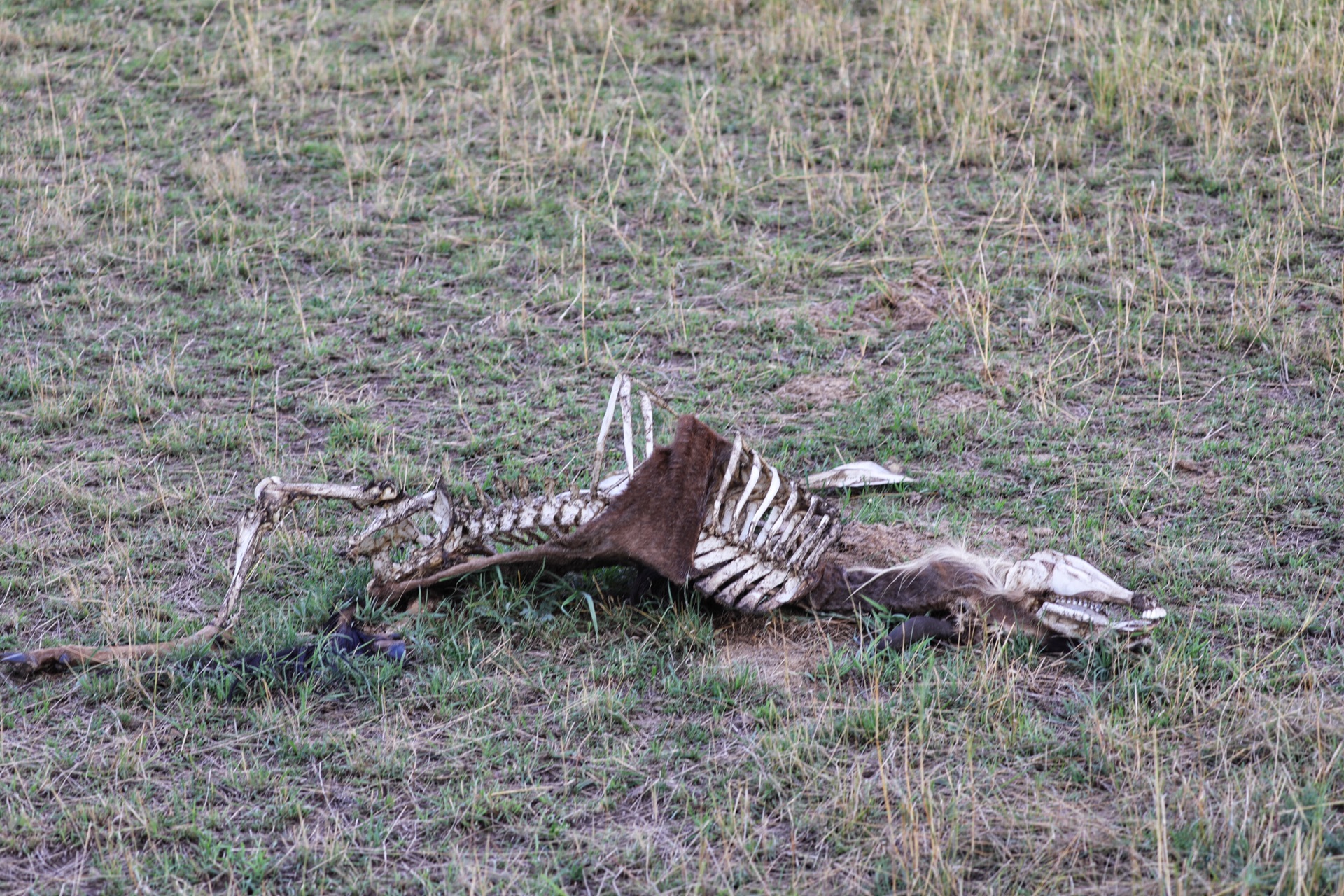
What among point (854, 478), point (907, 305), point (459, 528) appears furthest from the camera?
point (907, 305)

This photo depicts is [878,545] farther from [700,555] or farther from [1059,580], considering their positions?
[700,555]

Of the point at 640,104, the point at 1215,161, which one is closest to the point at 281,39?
the point at 640,104

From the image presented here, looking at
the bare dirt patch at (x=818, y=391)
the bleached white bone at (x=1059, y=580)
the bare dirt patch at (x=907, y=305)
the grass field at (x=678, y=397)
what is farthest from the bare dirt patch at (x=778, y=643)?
the bare dirt patch at (x=907, y=305)

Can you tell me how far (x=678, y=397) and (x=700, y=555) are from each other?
6.27ft

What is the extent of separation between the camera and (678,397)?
6160mm

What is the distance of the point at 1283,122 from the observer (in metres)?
8.07

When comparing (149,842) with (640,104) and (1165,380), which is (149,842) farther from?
(640,104)

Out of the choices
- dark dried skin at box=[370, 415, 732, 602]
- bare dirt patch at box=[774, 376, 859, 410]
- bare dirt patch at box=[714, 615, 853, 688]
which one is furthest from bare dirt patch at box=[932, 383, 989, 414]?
dark dried skin at box=[370, 415, 732, 602]

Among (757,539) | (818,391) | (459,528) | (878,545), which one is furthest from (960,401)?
(459,528)

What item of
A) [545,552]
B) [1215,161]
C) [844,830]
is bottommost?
[844,830]

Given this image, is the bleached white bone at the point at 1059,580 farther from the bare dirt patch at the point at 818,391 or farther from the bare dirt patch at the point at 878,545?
the bare dirt patch at the point at 818,391

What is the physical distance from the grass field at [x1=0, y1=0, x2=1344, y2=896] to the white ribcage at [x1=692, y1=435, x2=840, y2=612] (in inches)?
6.3

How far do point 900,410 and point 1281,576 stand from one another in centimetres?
181

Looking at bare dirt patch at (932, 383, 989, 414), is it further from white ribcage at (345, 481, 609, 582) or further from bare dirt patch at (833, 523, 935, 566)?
white ribcage at (345, 481, 609, 582)
